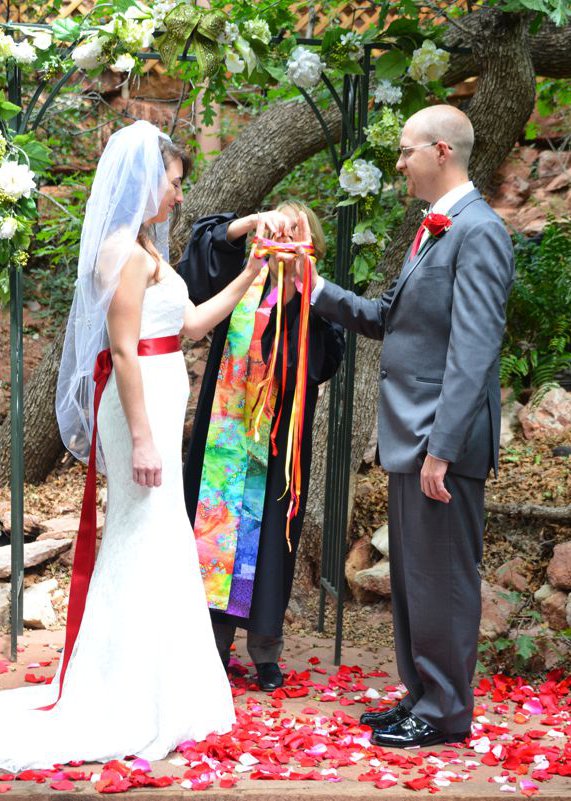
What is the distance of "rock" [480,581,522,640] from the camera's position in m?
4.47

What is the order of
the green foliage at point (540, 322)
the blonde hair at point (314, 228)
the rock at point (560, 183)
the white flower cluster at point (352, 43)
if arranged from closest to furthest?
the blonde hair at point (314, 228)
the white flower cluster at point (352, 43)
the green foliage at point (540, 322)
the rock at point (560, 183)

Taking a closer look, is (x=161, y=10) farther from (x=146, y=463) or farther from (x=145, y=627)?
(x=145, y=627)

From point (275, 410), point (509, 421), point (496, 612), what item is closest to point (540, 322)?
point (509, 421)

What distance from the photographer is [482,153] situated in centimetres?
575

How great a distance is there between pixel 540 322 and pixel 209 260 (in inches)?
138

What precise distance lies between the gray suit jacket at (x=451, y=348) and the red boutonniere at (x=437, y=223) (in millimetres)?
21

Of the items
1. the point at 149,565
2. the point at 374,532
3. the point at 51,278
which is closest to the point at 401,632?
the point at 149,565

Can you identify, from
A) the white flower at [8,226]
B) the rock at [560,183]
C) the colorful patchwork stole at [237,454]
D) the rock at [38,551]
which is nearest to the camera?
the colorful patchwork stole at [237,454]

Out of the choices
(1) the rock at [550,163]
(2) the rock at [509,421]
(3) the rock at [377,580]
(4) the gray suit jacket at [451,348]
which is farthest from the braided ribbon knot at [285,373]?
(1) the rock at [550,163]

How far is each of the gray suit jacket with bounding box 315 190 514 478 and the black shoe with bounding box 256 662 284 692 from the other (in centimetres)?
110

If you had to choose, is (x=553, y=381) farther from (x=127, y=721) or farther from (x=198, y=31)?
(x=127, y=721)

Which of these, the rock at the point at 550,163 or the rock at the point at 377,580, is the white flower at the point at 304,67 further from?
the rock at the point at 550,163

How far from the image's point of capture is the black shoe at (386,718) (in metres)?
3.55

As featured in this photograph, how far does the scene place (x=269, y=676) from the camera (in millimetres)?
4016
